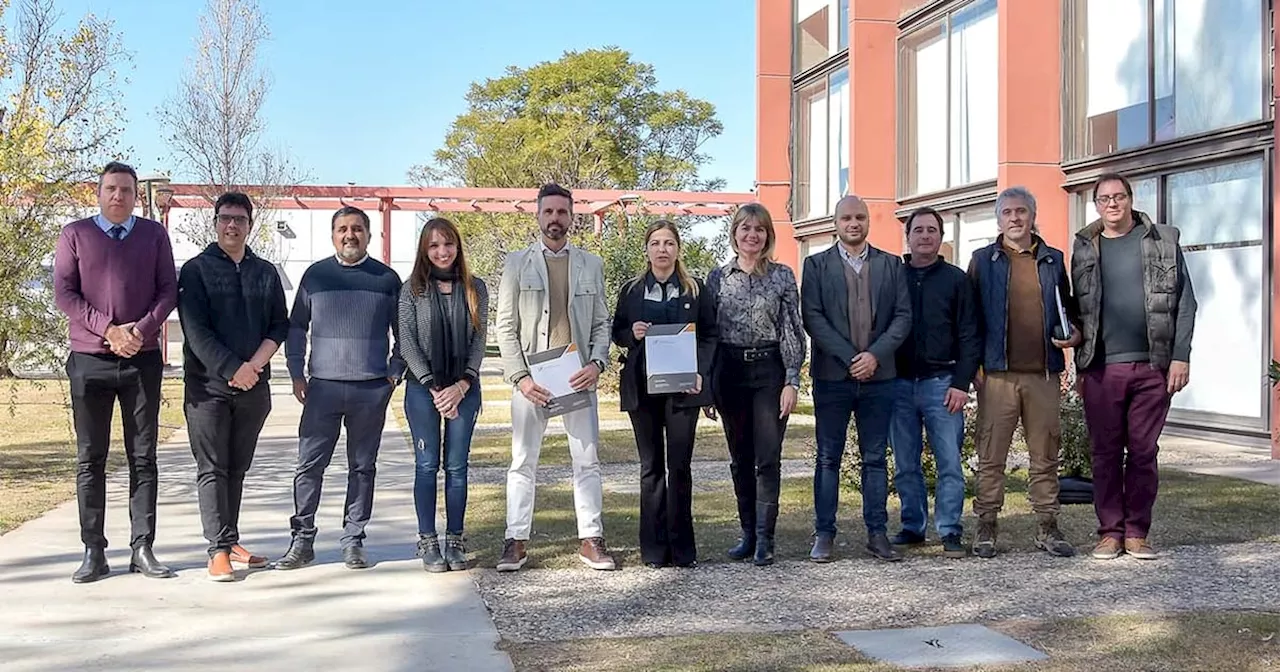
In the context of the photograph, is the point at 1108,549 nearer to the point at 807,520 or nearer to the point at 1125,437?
the point at 1125,437

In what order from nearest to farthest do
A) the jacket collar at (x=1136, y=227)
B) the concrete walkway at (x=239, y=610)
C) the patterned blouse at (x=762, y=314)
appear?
1. the concrete walkway at (x=239, y=610)
2. the patterned blouse at (x=762, y=314)
3. the jacket collar at (x=1136, y=227)

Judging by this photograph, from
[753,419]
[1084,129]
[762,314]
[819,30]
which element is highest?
[819,30]

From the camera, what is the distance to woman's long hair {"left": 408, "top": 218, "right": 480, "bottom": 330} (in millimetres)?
6742

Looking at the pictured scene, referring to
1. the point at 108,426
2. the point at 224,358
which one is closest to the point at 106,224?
the point at 224,358

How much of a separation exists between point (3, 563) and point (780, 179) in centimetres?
2051

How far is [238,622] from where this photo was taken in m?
5.46

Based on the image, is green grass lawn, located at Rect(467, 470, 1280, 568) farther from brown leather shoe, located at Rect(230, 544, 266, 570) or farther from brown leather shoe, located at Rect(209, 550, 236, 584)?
brown leather shoe, located at Rect(209, 550, 236, 584)

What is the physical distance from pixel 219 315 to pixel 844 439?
11.3ft

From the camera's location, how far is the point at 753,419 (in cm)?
695

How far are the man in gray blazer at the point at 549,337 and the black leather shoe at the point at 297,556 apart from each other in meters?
1.06

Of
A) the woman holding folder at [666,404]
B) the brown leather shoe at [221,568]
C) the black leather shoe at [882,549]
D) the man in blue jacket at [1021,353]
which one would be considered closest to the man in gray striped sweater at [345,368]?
the brown leather shoe at [221,568]

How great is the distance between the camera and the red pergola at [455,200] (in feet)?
105

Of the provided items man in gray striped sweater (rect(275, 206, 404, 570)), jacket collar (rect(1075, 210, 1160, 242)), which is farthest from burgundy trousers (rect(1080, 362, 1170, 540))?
man in gray striped sweater (rect(275, 206, 404, 570))

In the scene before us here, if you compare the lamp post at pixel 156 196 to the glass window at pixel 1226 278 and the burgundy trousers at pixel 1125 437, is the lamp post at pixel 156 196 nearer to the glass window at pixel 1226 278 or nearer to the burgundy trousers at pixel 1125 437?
the glass window at pixel 1226 278
